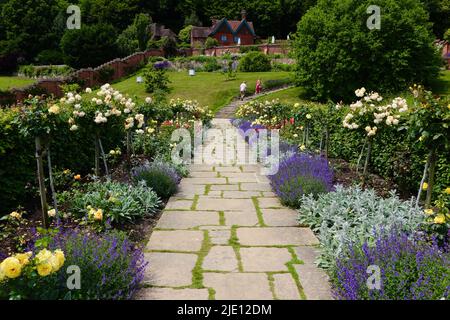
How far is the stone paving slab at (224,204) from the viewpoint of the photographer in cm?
571

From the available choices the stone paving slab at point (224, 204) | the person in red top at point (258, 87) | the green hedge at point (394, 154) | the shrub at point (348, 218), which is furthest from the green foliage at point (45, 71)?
the shrub at point (348, 218)

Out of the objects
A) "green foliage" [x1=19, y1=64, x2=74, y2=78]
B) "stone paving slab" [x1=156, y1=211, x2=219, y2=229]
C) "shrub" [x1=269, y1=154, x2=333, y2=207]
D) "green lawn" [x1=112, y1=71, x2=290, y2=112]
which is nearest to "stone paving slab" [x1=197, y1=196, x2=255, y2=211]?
"stone paving slab" [x1=156, y1=211, x2=219, y2=229]

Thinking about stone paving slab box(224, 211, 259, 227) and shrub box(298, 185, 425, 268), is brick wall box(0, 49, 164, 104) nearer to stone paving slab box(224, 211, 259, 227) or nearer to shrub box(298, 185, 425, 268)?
stone paving slab box(224, 211, 259, 227)

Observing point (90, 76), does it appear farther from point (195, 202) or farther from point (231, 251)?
point (231, 251)

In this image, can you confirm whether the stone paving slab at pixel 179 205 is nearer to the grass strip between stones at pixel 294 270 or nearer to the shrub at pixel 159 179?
the shrub at pixel 159 179

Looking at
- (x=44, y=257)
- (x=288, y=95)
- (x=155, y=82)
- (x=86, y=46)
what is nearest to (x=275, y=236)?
(x=44, y=257)

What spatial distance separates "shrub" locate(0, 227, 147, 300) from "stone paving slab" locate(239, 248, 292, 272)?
995 millimetres

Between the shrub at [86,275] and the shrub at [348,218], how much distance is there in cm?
171

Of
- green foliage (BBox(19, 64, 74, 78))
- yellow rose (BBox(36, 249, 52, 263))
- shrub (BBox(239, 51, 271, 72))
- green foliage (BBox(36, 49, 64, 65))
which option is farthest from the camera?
green foliage (BBox(36, 49, 64, 65))

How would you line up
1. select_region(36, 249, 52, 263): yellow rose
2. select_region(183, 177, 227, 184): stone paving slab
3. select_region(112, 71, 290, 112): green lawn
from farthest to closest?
select_region(112, 71, 290, 112): green lawn → select_region(183, 177, 227, 184): stone paving slab → select_region(36, 249, 52, 263): yellow rose

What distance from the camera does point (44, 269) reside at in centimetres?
253

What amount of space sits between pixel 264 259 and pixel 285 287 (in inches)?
23.7

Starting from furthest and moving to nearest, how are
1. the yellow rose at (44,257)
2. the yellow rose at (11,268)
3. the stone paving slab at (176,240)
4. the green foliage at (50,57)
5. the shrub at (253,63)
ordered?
the green foliage at (50,57) → the shrub at (253,63) → the stone paving slab at (176,240) → the yellow rose at (44,257) → the yellow rose at (11,268)

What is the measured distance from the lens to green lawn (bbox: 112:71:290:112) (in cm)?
2703
